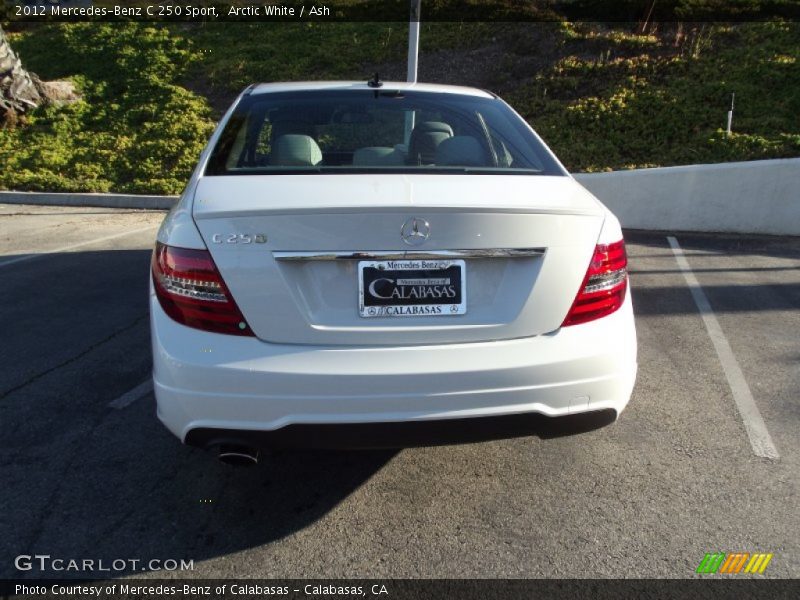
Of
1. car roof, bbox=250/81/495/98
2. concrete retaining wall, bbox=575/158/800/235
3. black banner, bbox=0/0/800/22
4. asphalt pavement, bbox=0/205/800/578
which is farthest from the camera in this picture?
black banner, bbox=0/0/800/22

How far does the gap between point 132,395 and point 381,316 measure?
7.18 feet

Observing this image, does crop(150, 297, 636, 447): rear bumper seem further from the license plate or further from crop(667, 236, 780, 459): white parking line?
crop(667, 236, 780, 459): white parking line

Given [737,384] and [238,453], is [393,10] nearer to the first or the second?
[737,384]

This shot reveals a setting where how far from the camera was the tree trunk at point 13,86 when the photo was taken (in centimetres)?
1490

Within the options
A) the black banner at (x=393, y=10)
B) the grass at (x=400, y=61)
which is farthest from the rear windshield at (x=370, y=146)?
the black banner at (x=393, y=10)

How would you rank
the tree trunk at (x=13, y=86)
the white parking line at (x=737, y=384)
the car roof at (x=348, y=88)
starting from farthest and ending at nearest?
1. the tree trunk at (x=13, y=86)
2. the car roof at (x=348, y=88)
3. the white parking line at (x=737, y=384)

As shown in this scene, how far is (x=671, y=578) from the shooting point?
248cm

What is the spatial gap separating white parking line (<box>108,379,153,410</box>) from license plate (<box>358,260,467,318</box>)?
208cm

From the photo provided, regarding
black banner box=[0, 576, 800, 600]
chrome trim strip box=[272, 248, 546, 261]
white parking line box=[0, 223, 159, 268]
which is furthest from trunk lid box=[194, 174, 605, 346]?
white parking line box=[0, 223, 159, 268]

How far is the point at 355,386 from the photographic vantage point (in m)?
2.34

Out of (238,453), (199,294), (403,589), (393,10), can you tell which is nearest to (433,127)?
(199,294)

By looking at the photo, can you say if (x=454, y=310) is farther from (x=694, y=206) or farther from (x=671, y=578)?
(x=694, y=206)

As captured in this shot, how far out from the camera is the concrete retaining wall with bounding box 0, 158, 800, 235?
9406 millimetres

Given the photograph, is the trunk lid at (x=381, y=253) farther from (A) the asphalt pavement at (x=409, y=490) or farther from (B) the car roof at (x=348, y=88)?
(B) the car roof at (x=348, y=88)
